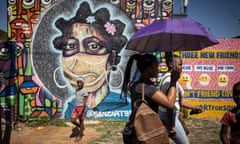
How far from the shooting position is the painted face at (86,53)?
9836 millimetres

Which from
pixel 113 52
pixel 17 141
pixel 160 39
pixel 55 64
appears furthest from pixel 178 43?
pixel 55 64

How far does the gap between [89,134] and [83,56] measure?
9.68 ft

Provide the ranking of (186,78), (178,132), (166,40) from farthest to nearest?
(186,78) → (166,40) → (178,132)

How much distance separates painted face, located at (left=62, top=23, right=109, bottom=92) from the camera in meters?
9.84

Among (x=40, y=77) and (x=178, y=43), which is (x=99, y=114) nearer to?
(x=40, y=77)

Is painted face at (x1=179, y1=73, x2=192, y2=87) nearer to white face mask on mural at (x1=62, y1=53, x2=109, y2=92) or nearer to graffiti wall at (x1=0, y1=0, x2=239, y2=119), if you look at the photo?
graffiti wall at (x1=0, y1=0, x2=239, y2=119)

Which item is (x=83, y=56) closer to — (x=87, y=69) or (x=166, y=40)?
(x=87, y=69)

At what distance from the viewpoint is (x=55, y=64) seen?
9.90 m

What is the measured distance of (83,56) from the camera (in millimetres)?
9852

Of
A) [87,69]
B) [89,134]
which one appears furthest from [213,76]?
[89,134]

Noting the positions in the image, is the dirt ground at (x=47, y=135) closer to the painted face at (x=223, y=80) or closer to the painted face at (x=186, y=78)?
the painted face at (x=186, y=78)

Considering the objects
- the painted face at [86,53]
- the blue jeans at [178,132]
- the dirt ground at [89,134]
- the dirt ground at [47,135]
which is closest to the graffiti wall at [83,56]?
the painted face at [86,53]

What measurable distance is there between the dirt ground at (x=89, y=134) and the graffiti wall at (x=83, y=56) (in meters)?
1.01

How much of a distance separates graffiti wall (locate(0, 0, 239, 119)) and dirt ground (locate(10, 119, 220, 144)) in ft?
3.32
